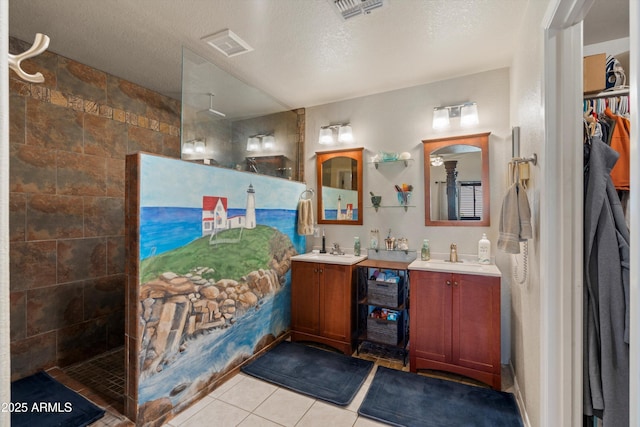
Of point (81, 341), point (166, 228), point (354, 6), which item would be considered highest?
point (354, 6)

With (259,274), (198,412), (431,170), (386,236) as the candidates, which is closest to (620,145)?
(431,170)

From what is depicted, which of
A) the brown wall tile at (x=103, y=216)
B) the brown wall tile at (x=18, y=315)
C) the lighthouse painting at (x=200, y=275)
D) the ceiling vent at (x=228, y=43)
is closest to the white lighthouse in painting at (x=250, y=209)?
the lighthouse painting at (x=200, y=275)

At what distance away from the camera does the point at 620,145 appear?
1519 millimetres

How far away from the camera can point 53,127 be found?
8.26ft

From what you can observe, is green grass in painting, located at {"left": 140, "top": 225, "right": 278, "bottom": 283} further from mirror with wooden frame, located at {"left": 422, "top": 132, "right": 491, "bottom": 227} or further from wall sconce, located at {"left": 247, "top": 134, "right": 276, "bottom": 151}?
mirror with wooden frame, located at {"left": 422, "top": 132, "right": 491, "bottom": 227}

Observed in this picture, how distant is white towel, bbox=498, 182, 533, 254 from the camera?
68.9 inches

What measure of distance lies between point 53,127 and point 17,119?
9.0 inches

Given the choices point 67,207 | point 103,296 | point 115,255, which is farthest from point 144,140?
point 103,296

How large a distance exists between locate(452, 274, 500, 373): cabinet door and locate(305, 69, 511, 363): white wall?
1.79ft

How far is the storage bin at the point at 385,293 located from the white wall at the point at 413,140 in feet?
1.91

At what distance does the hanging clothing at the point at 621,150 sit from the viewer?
1492mm

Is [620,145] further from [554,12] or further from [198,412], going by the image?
[198,412]

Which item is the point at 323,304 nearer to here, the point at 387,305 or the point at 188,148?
the point at 387,305

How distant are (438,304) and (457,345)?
349mm
